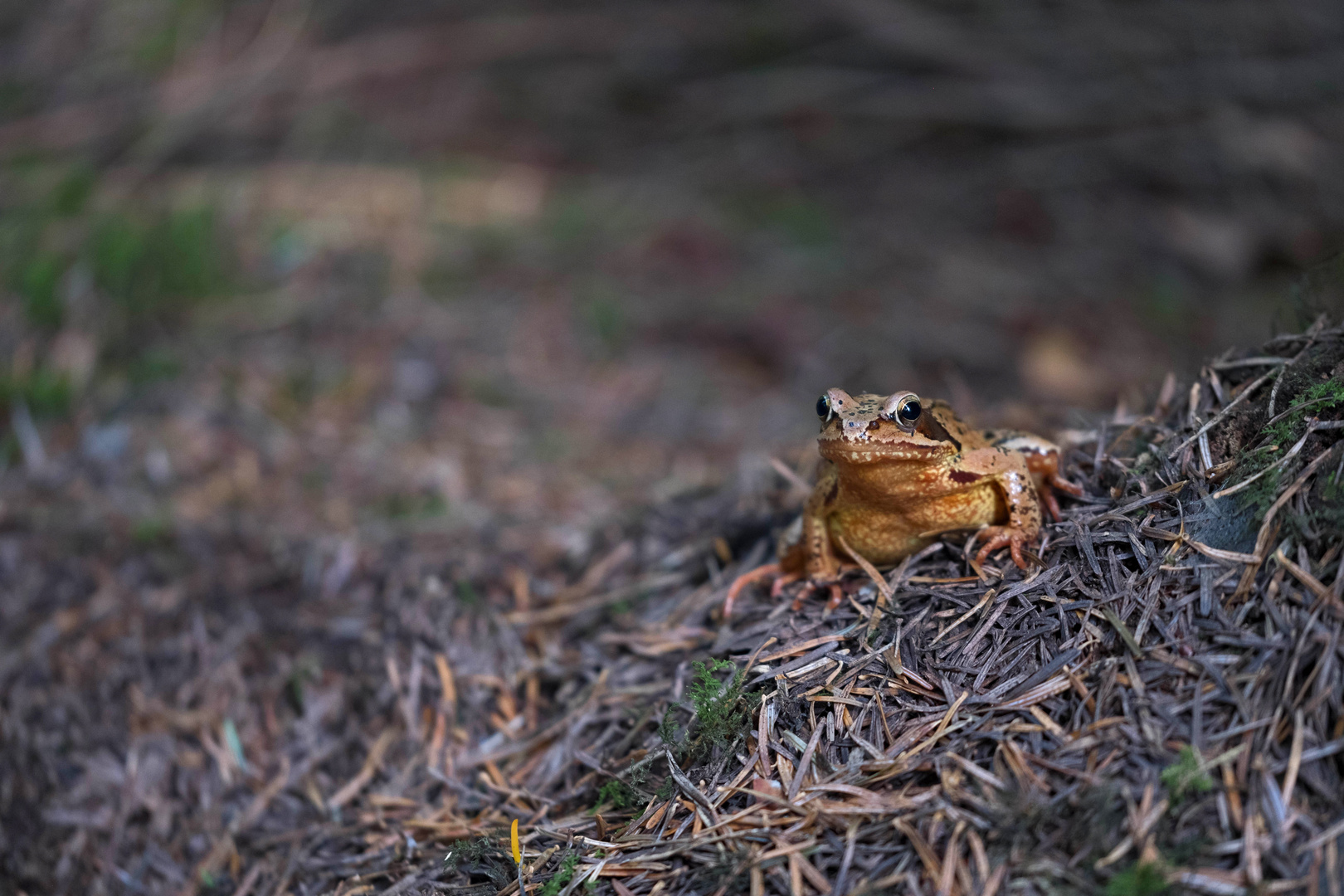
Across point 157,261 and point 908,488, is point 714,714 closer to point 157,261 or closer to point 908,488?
point 908,488

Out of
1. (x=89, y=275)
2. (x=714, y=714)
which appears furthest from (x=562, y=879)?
(x=89, y=275)

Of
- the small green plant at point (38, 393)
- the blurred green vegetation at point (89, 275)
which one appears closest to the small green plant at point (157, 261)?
the blurred green vegetation at point (89, 275)

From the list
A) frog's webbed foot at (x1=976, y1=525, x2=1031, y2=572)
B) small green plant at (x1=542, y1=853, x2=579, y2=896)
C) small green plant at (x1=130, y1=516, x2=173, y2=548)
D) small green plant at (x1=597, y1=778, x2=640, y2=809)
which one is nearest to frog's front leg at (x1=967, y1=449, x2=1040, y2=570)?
frog's webbed foot at (x1=976, y1=525, x2=1031, y2=572)

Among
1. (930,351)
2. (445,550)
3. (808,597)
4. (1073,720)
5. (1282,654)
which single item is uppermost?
(1282,654)

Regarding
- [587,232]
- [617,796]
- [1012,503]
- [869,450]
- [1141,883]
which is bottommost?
[587,232]

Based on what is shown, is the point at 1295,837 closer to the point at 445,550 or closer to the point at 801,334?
the point at 445,550

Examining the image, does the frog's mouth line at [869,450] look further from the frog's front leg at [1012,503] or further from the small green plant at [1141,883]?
the small green plant at [1141,883]

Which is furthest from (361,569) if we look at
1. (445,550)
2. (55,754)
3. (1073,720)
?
(1073,720)

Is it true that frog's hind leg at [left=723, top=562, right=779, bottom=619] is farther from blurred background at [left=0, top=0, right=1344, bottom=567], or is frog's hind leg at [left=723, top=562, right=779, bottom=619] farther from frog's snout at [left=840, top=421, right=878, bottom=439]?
blurred background at [left=0, top=0, right=1344, bottom=567]
